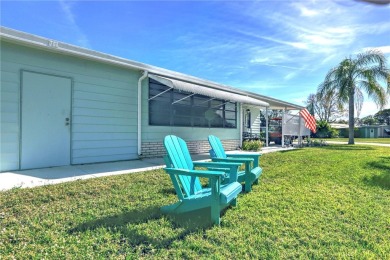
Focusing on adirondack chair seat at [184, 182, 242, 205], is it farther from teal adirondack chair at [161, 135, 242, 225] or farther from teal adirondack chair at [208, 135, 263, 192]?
teal adirondack chair at [208, 135, 263, 192]

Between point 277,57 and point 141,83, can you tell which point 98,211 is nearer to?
point 141,83

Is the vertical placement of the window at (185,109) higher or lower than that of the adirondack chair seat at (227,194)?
higher

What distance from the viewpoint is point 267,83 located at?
904 inches

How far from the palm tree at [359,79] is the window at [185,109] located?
8.58 metres

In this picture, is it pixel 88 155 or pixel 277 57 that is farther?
pixel 277 57

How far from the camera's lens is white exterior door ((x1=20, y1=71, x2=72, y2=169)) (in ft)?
19.3

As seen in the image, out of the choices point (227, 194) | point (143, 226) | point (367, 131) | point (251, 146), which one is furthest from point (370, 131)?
point (143, 226)

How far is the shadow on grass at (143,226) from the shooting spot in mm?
2779

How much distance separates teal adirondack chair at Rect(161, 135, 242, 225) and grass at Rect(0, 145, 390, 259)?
0.21 m

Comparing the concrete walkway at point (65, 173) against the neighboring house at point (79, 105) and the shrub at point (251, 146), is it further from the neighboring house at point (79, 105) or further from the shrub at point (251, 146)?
the shrub at point (251, 146)

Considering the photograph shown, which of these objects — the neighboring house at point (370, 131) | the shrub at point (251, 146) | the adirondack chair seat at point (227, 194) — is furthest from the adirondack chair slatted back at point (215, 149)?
the neighboring house at point (370, 131)

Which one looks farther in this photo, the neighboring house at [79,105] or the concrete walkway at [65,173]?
the neighboring house at [79,105]

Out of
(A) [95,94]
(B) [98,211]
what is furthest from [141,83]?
(B) [98,211]

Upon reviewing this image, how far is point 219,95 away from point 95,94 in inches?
179
